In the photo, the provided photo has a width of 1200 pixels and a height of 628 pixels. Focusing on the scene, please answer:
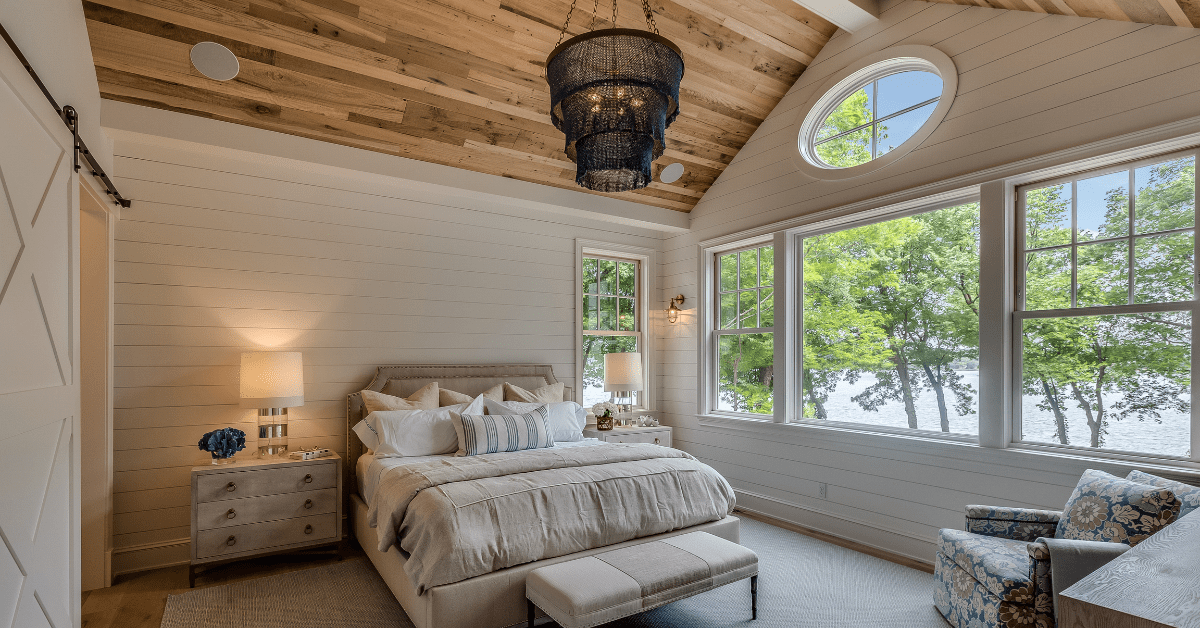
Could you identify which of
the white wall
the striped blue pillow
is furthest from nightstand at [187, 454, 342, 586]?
the white wall

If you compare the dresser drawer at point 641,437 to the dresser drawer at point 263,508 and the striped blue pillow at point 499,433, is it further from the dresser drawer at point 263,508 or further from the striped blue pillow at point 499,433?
the dresser drawer at point 263,508

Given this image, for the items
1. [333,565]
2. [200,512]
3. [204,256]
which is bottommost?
[333,565]

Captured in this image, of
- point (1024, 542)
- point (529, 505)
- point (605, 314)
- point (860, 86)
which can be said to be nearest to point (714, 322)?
point (605, 314)

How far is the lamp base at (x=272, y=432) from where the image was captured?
148 inches

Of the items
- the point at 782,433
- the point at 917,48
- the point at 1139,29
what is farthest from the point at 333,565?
the point at 1139,29

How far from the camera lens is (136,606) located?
3107 millimetres

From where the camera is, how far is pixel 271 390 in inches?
143

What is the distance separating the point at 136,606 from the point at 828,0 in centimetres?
524

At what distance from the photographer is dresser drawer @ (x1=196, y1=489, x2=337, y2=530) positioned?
337 centimetres

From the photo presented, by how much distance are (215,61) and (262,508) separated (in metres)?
2.52

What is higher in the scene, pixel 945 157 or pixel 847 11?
pixel 847 11

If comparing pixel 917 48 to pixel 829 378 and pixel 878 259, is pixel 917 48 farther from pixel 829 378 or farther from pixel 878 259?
pixel 829 378

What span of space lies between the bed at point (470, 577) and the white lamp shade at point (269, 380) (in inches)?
21.7

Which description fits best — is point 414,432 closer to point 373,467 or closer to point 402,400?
point 373,467
